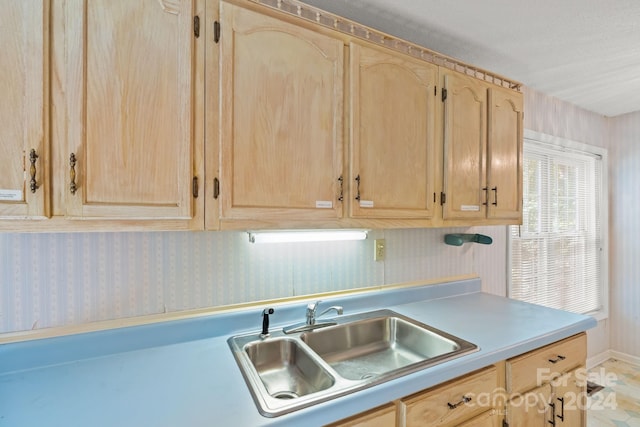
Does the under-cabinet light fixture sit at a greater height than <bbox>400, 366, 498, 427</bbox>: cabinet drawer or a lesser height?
greater

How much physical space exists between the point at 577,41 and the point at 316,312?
208cm

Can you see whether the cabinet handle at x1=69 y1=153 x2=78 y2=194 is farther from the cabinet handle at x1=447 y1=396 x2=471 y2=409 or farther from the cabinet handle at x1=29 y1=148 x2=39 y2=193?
the cabinet handle at x1=447 y1=396 x2=471 y2=409

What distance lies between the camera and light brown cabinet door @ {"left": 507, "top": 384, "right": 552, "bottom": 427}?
1.29 m

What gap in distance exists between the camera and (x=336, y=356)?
4.64 feet

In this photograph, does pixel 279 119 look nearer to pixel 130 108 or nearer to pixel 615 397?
pixel 130 108

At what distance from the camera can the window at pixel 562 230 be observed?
2502mm

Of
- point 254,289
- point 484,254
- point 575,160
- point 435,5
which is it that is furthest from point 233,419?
point 575,160

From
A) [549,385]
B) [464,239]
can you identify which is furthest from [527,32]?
[549,385]

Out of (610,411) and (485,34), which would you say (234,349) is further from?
(610,411)

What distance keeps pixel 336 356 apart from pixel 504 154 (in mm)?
1399

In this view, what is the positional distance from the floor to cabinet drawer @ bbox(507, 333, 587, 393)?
1.24 m

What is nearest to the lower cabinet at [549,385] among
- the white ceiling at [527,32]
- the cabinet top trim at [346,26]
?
the cabinet top trim at [346,26]

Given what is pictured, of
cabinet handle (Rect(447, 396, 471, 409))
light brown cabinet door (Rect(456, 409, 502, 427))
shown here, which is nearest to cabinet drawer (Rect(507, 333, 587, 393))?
light brown cabinet door (Rect(456, 409, 502, 427))

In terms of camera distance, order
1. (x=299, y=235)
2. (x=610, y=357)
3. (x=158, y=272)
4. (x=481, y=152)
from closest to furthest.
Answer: (x=158, y=272) → (x=299, y=235) → (x=481, y=152) → (x=610, y=357)
